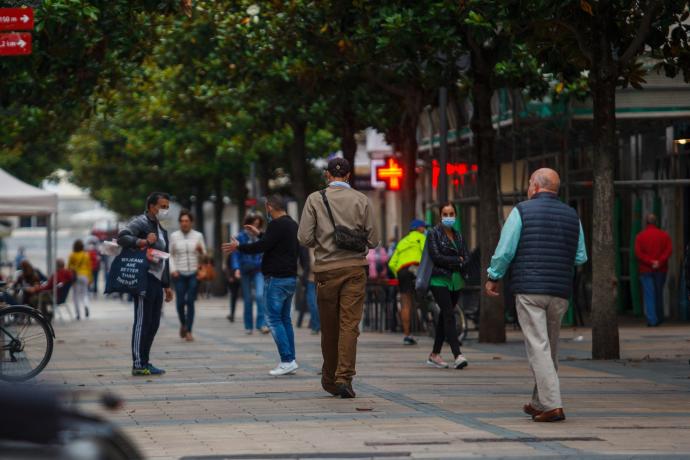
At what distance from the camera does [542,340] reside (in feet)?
35.0

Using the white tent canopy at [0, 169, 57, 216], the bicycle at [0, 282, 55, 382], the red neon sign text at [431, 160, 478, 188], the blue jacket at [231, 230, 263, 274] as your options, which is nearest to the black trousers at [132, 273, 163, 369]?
the bicycle at [0, 282, 55, 382]

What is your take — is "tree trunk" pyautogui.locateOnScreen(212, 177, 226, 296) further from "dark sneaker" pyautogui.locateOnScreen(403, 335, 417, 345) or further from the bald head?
the bald head

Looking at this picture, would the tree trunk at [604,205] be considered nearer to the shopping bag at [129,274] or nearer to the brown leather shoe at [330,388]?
the shopping bag at [129,274]

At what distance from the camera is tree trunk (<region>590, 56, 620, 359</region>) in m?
16.6

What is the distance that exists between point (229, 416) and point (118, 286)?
171 inches

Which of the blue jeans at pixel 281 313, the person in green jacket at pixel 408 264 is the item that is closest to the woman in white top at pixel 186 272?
the person in green jacket at pixel 408 264

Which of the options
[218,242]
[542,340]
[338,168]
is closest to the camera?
[542,340]

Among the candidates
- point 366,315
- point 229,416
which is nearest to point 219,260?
point 366,315

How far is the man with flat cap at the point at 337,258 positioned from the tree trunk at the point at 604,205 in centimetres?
469

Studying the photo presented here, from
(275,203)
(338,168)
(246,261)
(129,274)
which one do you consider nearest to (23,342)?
(129,274)

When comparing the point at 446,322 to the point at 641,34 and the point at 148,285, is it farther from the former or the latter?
the point at 641,34

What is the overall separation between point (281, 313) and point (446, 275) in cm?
213

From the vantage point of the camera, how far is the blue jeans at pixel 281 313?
48.0ft

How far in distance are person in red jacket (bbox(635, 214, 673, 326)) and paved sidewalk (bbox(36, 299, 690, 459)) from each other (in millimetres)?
4515
